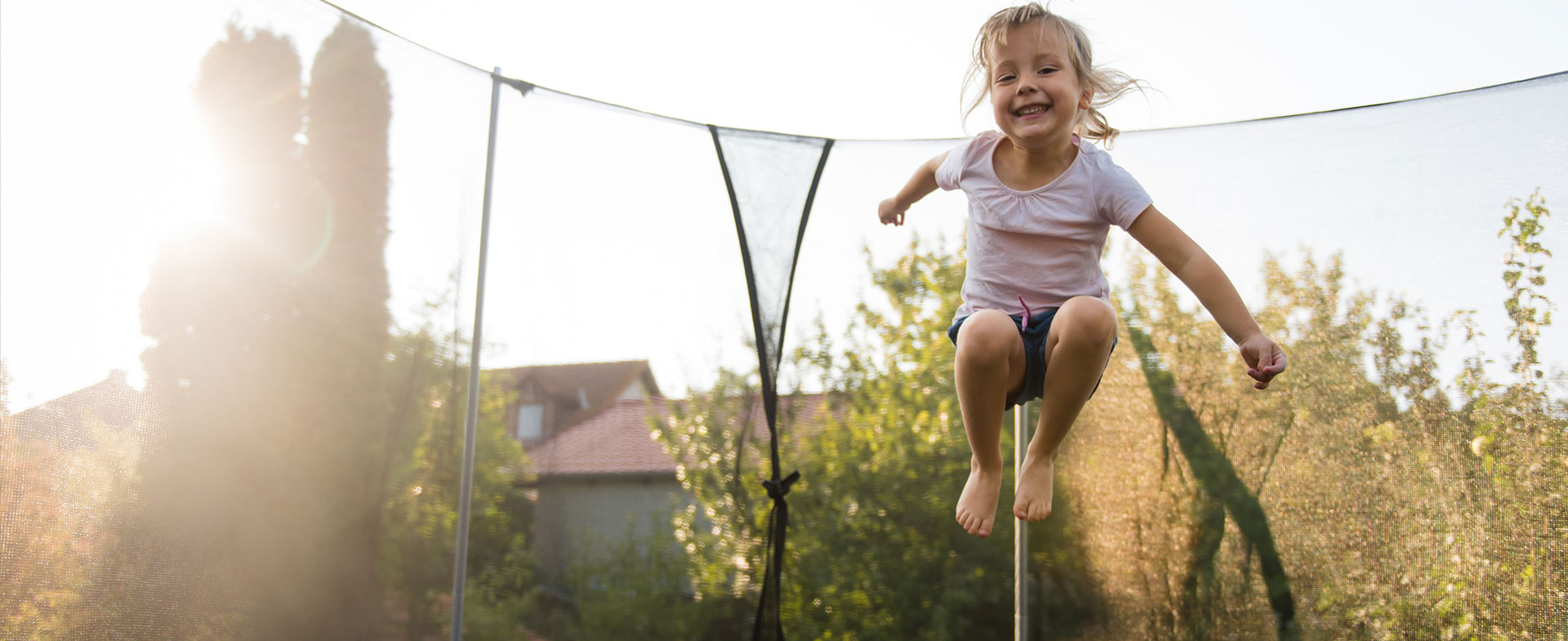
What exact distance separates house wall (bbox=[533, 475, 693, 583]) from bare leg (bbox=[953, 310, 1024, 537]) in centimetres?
137

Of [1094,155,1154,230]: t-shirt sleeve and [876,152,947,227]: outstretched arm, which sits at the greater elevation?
[876,152,947,227]: outstretched arm

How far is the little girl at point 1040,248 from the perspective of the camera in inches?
60.5

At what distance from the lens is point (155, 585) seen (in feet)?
6.53

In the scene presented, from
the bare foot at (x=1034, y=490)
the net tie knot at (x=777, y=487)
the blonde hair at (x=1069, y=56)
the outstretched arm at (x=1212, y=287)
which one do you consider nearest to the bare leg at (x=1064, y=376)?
the bare foot at (x=1034, y=490)

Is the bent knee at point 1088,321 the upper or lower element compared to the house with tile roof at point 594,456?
upper

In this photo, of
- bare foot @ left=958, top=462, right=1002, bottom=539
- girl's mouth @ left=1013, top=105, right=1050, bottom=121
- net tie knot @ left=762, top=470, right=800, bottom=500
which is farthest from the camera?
net tie knot @ left=762, top=470, right=800, bottom=500

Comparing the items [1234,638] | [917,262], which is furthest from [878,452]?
[1234,638]

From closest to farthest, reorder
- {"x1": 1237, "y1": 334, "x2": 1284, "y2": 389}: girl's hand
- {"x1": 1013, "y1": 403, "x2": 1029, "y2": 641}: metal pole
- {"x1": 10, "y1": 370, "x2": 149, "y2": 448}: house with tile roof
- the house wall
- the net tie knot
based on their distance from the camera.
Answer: {"x1": 1237, "y1": 334, "x2": 1284, "y2": 389}: girl's hand
{"x1": 10, "y1": 370, "x2": 149, "y2": 448}: house with tile roof
the house wall
the net tie knot
{"x1": 1013, "y1": 403, "x2": 1029, "y2": 641}: metal pole

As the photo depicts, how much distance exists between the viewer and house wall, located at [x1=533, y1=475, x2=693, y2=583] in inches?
110

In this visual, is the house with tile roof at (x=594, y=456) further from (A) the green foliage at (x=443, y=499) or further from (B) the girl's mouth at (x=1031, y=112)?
(B) the girl's mouth at (x=1031, y=112)

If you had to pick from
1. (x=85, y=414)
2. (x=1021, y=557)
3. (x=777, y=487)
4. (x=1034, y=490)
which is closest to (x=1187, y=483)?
(x=1021, y=557)

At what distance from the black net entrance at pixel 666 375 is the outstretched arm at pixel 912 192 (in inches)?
42.4

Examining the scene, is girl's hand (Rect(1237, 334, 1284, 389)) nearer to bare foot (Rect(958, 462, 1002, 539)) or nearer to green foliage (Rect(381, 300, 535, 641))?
bare foot (Rect(958, 462, 1002, 539))

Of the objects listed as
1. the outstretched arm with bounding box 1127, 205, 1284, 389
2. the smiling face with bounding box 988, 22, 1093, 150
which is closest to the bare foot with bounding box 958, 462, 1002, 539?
the outstretched arm with bounding box 1127, 205, 1284, 389
